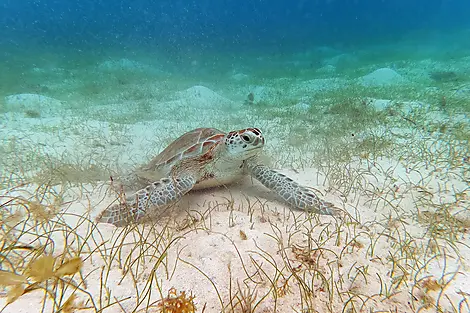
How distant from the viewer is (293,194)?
9.12 ft

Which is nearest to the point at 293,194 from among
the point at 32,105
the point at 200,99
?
the point at 200,99

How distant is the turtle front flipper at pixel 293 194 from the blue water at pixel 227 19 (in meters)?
52.0

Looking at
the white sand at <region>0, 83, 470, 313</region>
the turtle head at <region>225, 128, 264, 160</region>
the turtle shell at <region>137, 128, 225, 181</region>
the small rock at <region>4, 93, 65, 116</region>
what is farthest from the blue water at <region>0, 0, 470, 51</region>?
the white sand at <region>0, 83, 470, 313</region>

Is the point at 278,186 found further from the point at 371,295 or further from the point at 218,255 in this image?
the point at 371,295

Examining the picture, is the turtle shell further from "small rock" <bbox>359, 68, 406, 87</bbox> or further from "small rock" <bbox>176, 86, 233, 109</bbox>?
"small rock" <bbox>359, 68, 406, 87</bbox>

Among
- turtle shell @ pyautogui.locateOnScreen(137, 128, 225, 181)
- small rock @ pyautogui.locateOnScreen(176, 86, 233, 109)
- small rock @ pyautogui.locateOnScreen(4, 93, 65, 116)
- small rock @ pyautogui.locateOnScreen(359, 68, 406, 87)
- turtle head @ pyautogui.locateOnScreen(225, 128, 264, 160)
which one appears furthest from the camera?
small rock @ pyautogui.locateOnScreen(359, 68, 406, 87)

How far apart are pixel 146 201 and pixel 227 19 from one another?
10053 cm

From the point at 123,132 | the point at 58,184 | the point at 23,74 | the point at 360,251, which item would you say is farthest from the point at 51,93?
the point at 360,251

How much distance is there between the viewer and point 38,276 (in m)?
0.97

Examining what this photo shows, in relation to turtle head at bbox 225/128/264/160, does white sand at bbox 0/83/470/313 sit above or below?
below

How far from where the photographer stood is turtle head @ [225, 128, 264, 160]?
119 inches

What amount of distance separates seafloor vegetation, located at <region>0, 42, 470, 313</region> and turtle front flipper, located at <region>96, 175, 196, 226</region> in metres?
0.14

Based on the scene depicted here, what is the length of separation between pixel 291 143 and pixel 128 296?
525cm

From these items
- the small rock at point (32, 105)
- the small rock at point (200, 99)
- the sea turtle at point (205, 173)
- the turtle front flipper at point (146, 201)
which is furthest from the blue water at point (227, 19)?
the turtle front flipper at point (146, 201)
